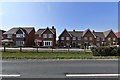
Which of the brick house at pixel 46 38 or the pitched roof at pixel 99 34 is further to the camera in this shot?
the pitched roof at pixel 99 34

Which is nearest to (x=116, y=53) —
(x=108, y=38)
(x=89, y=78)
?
(x=89, y=78)

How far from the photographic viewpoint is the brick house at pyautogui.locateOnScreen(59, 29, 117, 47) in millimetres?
80312

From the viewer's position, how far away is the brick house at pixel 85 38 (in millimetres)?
80312

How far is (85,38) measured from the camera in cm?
8206

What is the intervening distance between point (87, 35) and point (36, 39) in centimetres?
1930

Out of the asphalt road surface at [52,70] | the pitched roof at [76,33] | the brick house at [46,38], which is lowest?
the asphalt road surface at [52,70]

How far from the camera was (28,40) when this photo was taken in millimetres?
76938

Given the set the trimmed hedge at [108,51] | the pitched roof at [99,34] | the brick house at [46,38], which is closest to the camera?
the trimmed hedge at [108,51]

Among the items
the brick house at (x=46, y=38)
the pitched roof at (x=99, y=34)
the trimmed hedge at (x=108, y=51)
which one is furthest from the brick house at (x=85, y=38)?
the trimmed hedge at (x=108, y=51)

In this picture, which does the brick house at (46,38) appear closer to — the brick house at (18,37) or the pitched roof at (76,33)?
the brick house at (18,37)

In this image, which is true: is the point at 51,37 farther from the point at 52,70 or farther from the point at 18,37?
the point at 52,70

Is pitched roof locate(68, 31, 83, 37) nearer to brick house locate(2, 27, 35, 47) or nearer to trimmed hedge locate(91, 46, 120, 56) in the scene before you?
brick house locate(2, 27, 35, 47)

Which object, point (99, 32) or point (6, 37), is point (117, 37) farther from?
point (6, 37)

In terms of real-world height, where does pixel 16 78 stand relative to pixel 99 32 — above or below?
A: below
